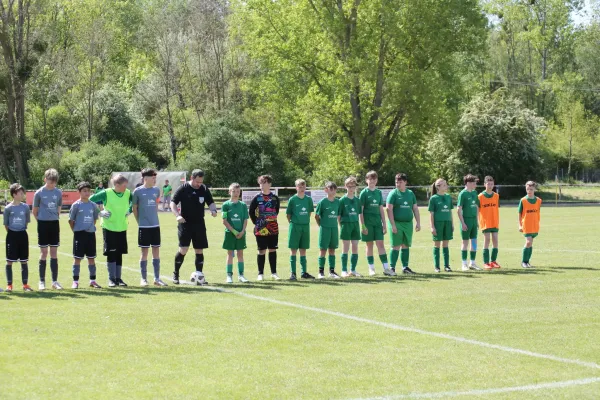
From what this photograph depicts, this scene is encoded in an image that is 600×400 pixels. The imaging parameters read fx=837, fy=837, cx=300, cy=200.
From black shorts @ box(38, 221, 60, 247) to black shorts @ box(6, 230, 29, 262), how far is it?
0.88 feet

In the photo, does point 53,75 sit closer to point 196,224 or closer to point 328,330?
point 196,224

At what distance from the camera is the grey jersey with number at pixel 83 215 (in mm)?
14008

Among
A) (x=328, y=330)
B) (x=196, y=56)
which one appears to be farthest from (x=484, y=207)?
(x=196, y=56)

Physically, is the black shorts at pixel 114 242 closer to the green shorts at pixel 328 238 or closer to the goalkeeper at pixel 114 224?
the goalkeeper at pixel 114 224

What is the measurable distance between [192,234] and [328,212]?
272 cm

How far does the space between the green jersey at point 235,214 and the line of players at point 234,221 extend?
0.06 feet

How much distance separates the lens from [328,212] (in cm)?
1567

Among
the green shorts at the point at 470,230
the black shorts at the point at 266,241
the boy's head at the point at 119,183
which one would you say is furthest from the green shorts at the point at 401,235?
the boy's head at the point at 119,183

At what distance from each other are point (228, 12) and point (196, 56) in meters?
13.1

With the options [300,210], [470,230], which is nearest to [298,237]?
[300,210]

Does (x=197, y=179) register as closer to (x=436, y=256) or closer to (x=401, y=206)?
(x=401, y=206)

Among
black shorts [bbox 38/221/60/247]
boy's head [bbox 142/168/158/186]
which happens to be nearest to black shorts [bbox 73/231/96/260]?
black shorts [bbox 38/221/60/247]

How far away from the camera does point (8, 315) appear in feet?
36.1

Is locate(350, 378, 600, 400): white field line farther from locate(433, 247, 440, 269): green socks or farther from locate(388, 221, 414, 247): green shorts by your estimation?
locate(433, 247, 440, 269): green socks
